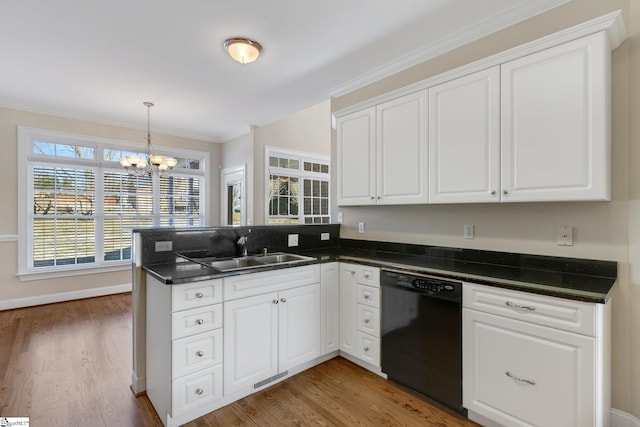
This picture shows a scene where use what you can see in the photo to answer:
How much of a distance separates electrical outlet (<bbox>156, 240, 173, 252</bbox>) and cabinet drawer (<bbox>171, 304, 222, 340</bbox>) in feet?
2.16

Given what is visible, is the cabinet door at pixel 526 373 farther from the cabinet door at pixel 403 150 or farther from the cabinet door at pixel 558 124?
the cabinet door at pixel 403 150

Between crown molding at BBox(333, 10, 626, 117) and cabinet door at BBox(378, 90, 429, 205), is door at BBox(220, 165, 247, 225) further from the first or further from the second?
crown molding at BBox(333, 10, 626, 117)

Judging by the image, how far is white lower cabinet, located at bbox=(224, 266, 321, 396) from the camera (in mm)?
2098

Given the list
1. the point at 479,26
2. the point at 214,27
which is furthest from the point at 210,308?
the point at 479,26

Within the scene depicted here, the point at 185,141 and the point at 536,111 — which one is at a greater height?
the point at 185,141

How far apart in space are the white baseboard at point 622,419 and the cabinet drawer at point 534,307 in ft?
2.59

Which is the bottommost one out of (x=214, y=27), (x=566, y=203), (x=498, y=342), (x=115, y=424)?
(x=115, y=424)

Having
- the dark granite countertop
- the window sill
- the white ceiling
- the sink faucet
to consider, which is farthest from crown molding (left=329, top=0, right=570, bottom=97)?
the window sill

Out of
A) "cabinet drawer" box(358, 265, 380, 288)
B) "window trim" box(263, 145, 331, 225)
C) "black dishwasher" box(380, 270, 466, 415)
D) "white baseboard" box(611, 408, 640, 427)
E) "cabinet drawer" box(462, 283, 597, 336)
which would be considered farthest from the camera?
"window trim" box(263, 145, 331, 225)

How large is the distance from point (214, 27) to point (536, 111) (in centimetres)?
242

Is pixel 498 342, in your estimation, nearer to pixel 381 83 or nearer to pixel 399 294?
pixel 399 294

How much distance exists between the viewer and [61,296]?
4570 mm

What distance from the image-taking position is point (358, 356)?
2582mm

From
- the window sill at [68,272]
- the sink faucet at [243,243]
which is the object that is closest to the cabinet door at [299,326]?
the sink faucet at [243,243]
